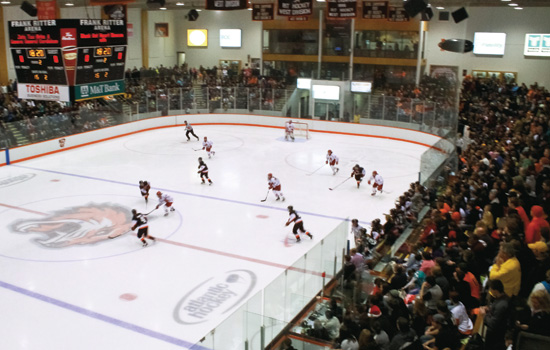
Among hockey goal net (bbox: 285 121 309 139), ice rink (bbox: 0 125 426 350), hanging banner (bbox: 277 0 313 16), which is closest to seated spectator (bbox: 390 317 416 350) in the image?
ice rink (bbox: 0 125 426 350)

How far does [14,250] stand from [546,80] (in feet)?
93.0

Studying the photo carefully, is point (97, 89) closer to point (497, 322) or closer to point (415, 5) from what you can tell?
point (415, 5)

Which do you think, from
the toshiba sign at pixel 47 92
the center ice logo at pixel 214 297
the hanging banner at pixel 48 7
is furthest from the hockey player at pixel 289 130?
the center ice logo at pixel 214 297

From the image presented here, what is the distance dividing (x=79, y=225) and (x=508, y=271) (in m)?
10.6

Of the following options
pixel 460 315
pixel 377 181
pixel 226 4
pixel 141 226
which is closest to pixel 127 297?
pixel 141 226

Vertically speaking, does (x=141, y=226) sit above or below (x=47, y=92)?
below

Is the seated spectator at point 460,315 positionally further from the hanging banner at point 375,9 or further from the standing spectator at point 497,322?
the hanging banner at point 375,9

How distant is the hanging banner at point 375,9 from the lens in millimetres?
20159

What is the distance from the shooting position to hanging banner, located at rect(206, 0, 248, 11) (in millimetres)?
16234

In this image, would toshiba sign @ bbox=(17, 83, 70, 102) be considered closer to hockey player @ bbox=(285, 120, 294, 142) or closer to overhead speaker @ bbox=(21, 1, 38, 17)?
overhead speaker @ bbox=(21, 1, 38, 17)

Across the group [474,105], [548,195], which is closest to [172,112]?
[474,105]

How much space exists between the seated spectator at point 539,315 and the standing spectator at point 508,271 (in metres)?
0.72

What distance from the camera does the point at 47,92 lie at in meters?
14.7

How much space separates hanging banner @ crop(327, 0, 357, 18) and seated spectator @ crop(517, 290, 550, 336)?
14.3m
